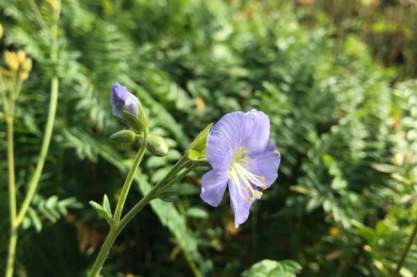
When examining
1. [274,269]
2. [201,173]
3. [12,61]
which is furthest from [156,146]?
[201,173]

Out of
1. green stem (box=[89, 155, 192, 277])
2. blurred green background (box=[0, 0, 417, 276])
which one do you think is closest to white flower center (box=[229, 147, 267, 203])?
green stem (box=[89, 155, 192, 277])

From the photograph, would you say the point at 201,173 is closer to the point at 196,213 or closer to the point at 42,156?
the point at 196,213

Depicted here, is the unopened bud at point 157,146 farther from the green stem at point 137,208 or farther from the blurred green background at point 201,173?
the blurred green background at point 201,173

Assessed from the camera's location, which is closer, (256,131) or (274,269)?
(256,131)

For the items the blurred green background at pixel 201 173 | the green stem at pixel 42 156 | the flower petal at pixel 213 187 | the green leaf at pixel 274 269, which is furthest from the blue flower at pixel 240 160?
the green stem at pixel 42 156

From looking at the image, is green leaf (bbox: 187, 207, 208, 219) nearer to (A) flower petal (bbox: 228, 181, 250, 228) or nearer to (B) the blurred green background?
(B) the blurred green background

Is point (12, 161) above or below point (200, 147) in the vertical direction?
below

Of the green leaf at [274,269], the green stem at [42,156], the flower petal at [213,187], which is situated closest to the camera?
the flower petal at [213,187]
